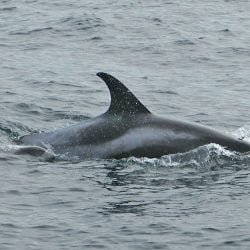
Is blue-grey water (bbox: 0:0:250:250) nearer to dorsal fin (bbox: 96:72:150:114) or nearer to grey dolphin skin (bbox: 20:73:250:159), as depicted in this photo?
grey dolphin skin (bbox: 20:73:250:159)

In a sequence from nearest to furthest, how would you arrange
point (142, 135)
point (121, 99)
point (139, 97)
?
point (121, 99) < point (142, 135) < point (139, 97)

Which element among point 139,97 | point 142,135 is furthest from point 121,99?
point 139,97

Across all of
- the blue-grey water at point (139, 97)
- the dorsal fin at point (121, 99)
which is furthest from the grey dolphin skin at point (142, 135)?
the blue-grey water at point (139, 97)

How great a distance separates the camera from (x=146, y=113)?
19.6m

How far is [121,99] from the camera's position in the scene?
19.4 m

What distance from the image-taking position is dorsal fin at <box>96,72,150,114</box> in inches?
759

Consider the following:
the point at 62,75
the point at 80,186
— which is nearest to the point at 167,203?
the point at 80,186

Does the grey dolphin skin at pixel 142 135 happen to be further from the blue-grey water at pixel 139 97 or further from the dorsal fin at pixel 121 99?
the blue-grey water at pixel 139 97

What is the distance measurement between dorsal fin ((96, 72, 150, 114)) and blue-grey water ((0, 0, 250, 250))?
1.02 meters

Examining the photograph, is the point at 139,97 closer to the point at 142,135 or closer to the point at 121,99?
the point at 142,135

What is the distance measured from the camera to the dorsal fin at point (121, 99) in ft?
63.3

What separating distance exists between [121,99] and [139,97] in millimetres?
7550

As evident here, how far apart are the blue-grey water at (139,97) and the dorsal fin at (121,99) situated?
1.02m

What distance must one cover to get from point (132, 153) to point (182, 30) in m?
17.6
